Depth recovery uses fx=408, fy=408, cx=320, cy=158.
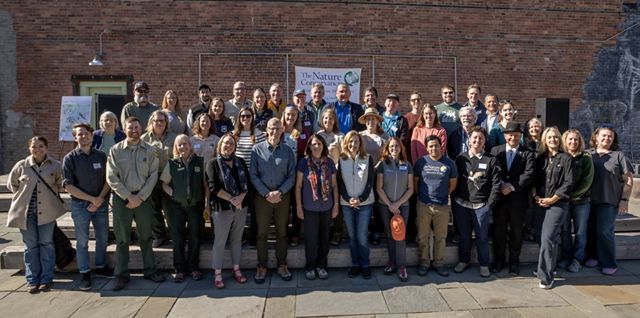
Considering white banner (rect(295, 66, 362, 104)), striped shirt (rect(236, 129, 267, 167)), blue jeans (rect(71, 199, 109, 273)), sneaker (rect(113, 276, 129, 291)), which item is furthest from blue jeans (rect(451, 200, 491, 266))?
white banner (rect(295, 66, 362, 104))

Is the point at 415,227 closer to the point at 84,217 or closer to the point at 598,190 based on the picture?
the point at 598,190

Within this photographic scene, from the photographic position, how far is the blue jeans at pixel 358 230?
4777 mm

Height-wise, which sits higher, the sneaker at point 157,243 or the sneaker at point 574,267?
the sneaker at point 157,243

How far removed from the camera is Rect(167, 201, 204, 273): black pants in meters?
4.62

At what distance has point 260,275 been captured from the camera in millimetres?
4727

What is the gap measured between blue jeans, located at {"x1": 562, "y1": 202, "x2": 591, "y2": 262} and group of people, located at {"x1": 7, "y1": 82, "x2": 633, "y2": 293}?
16 mm

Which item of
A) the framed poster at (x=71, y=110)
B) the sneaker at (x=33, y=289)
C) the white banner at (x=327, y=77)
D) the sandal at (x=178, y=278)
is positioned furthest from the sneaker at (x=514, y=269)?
the framed poster at (x=71, y=110)

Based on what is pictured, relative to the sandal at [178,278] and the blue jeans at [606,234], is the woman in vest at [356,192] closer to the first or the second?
the sandal at [178,278]

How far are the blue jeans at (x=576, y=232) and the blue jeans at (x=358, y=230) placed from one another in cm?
247

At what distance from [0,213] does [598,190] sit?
33.2 ft

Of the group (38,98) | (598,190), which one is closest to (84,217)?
(598,190)

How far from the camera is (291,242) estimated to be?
5305mm

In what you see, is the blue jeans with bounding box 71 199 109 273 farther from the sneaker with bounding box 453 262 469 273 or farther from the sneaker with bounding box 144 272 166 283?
the sneaker with bounding box 453 262 469 273

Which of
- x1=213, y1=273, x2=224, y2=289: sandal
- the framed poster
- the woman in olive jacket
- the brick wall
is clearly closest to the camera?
the woman in olive jacket
